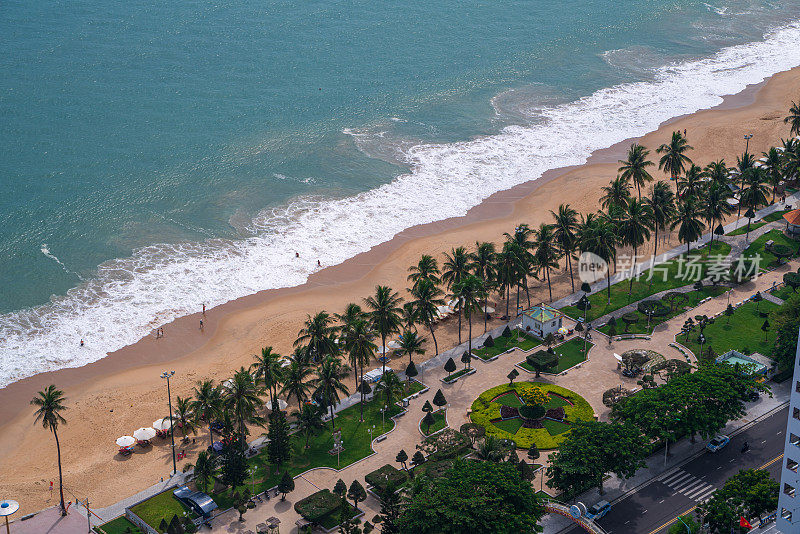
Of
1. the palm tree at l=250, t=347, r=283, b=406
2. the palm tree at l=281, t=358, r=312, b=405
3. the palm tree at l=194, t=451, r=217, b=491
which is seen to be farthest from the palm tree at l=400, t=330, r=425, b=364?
the palm tree at l=194, t=451, r=217, b=491

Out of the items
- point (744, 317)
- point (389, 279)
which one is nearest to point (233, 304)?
point (389, 279)

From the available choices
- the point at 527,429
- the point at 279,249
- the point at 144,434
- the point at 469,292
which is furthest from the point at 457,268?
the point at 144,434

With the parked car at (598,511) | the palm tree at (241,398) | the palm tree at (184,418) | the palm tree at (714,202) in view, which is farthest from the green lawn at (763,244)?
the palm tree at (184,418)

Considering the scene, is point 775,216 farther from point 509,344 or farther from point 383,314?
point 383,314

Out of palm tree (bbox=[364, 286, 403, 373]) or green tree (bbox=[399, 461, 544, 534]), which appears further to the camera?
palm tree (bbox=[364, 286, 403, 373])

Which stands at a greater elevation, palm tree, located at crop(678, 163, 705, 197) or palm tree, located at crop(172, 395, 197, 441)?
palm tree, located at crop(678, 163, 705, 197)

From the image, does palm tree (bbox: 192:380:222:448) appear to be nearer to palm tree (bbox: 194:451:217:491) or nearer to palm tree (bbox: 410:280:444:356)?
palm tree (bbox: 194:451:217:491)

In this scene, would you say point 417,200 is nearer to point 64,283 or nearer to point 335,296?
point 335,296
